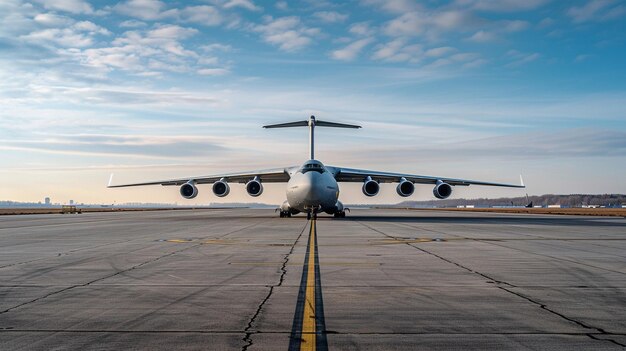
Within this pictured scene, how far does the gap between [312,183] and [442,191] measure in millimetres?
11151

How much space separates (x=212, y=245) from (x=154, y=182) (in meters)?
25.4

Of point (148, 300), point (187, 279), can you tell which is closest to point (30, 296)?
point (148, 300)

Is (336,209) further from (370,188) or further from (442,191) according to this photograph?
(442,191)

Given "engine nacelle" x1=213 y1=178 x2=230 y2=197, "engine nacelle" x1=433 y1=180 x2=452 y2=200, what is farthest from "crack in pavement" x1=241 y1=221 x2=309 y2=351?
"engine nacelle" x1=433 y1=180 x2=452 y2=200

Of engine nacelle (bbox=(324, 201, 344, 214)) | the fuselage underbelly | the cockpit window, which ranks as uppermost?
the cockpit window

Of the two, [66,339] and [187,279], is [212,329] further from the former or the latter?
[187,279]

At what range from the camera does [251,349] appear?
4309 mm

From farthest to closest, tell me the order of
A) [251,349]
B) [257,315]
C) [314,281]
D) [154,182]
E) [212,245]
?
[154,182] → [212,245] → [314,281] → [257,315] → [251,349]

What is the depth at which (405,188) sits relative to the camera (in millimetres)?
33531

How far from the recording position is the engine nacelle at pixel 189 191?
114 ft

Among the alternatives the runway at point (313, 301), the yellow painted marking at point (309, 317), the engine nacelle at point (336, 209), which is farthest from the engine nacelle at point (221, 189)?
the yellow painted marking at point (309, 317)

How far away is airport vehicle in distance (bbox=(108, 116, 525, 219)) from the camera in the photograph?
2778 centimetres

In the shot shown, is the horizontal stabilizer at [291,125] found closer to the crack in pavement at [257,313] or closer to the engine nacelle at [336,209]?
the engine nacelle at [336,209]

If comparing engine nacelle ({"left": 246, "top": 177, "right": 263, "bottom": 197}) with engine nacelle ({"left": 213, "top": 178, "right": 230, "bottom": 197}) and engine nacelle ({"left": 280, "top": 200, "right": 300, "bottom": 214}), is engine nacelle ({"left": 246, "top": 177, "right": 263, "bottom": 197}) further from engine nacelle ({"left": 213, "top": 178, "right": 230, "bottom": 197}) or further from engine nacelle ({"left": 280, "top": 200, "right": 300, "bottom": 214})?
engine nacelle ({"left": 280, "top": 200, "right": 300, "bottom": 214})
